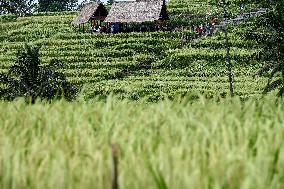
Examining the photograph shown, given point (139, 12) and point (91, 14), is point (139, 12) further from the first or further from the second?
point (91, 14)

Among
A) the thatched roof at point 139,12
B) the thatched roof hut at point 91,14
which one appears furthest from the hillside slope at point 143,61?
the thatched roof at point 139,12

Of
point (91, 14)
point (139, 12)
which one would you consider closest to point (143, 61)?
point (139, 12)

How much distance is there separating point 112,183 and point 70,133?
2.88 ft

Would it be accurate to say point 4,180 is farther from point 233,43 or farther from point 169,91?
point 233,43

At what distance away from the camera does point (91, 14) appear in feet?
245

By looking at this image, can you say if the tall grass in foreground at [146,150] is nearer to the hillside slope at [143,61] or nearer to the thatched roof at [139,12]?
the hillside slope at [143,61]

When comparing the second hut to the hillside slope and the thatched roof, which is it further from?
the hillside slope

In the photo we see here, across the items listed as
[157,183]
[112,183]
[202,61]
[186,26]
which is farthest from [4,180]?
[186,26]

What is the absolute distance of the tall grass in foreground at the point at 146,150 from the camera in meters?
2.21

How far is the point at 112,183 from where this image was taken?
6.93 ft

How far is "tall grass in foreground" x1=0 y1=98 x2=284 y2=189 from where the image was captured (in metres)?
2.21

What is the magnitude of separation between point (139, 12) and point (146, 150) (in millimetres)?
69249

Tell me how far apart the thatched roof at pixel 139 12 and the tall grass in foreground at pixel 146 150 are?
66414 millimetres

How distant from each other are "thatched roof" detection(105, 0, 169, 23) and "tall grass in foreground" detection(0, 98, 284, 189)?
66414 mm
